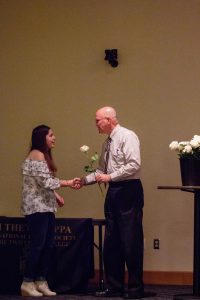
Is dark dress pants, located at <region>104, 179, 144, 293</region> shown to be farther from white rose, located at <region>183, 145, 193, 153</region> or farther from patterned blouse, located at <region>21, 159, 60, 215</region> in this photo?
white rose, located at <region>183, 145, 193, 153</region>

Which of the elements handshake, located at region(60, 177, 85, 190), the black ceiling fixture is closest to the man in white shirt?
handshake, located at region(60, 177, 85, 190)

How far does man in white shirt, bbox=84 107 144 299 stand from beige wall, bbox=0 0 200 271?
0.90 m

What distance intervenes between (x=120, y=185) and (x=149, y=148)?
3.37ft

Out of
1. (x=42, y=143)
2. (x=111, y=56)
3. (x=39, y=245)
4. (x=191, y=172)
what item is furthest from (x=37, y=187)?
(x=111, y=56)

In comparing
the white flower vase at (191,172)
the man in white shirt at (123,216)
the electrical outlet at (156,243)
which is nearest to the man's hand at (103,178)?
the man in white shirt at (123,216)

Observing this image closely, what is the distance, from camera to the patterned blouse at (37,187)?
221 inches

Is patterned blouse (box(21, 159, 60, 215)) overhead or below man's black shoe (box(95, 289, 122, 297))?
overhead

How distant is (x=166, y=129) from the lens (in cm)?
653

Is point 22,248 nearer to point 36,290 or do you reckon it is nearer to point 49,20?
point 36,290

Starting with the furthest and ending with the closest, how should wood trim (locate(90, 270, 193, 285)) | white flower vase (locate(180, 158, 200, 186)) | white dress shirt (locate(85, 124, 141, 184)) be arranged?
wood trim (locate(90, 270, 193, 285)) < white dress shirt (locate(85, 124, 141, 184)) < white flower vase (locate(180, 158, 200, 186))

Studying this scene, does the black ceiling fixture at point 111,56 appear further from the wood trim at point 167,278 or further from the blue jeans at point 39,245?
the wood trim at point 167,278

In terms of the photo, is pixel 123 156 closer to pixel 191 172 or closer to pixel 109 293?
pixel 191 172

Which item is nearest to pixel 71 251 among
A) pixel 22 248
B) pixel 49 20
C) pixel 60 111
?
pixel 22 248

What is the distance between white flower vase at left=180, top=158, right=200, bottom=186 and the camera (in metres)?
5.14
